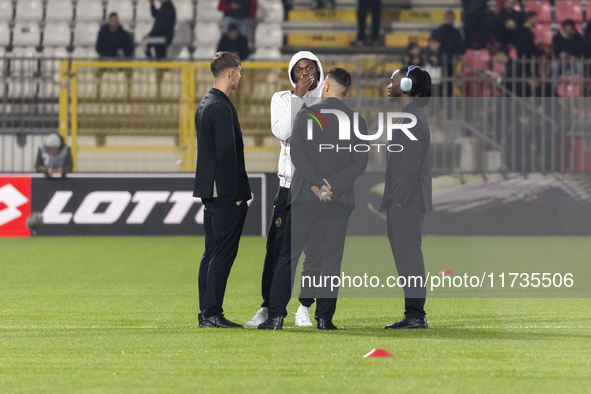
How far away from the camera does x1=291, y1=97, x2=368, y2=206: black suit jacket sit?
22.1ft

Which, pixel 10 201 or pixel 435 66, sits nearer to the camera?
pixel 10 201

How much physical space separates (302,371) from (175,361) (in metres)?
0.76

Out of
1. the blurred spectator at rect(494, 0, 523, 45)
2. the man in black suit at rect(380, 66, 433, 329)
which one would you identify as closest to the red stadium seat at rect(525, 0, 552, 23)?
the blurred spectator at rect(494, 0, 523, 45)

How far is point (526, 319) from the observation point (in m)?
7.47

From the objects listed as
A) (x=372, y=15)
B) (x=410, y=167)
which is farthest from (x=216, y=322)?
(x=372, y=15)

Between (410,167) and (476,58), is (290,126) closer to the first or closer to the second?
(410,167)

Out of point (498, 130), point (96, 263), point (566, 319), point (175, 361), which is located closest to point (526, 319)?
point (566, 319)

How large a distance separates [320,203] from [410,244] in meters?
0.68

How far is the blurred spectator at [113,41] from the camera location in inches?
786

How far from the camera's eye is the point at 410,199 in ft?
22.4

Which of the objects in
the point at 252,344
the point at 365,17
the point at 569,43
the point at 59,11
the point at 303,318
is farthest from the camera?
the point at 59,11

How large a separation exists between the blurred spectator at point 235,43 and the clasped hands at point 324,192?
44.3 feet

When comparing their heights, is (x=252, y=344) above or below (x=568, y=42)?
below

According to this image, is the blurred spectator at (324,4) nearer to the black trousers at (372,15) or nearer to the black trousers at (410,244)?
the black trousers at (372,15)
